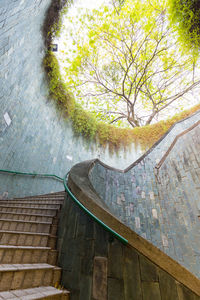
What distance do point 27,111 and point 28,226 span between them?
4.42 m

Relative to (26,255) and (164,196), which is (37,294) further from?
(164,196)

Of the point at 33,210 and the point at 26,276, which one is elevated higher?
the point at 33,210

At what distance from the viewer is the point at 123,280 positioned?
1.44m

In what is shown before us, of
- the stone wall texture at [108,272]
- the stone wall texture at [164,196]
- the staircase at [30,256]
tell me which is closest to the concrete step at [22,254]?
the staircase at [30,256]

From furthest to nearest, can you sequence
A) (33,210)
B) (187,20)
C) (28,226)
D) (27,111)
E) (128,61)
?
(128,61) → (187,20) → (27,111) → (33,210) → (28,226)

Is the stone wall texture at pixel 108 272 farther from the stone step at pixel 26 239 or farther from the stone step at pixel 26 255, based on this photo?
the stone step at pixel 26 239

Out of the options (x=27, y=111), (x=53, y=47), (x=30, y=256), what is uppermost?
(x=53, y=47)

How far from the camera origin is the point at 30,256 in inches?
78.9

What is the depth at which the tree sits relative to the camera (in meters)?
7.64

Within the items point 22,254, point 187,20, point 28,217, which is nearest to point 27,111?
point 28,217

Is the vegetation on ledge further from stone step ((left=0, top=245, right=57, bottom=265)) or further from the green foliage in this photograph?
stone step ((left=0, top=245, right=57, bottom=265))

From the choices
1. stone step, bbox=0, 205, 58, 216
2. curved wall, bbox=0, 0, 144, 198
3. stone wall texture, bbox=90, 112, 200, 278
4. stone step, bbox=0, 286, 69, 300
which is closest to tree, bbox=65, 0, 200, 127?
curved wall, bbox=0, 0, 144, 198

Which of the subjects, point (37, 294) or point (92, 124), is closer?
point (37, 294)

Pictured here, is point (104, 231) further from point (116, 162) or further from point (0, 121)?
point (116, 162)
